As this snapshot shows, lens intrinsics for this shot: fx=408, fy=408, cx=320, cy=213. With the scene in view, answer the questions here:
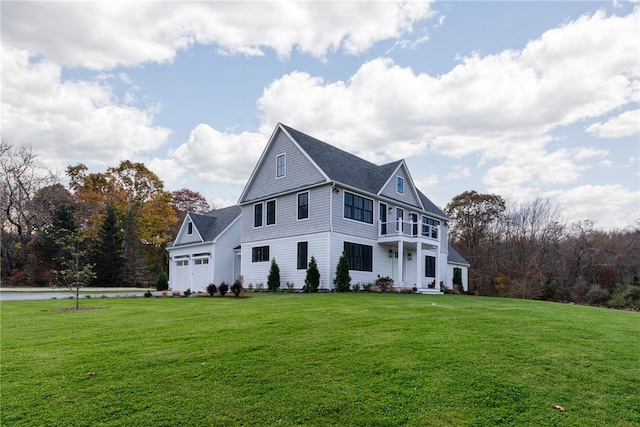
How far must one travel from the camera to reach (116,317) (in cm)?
1030

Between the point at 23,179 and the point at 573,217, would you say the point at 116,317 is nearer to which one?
the point at 23,179

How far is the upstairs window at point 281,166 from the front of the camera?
22984mm

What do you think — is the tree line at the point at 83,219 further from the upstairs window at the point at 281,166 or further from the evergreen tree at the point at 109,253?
the upstairs window at the point at 281,166

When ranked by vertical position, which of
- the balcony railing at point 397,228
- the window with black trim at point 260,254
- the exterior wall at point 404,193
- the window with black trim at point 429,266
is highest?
the exterior wall at point 404,193

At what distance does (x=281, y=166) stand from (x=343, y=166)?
3515 millimetres

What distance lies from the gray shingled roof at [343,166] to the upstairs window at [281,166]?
1.49 meters

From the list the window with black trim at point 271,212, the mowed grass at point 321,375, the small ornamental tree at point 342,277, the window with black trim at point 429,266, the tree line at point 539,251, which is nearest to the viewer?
the mowed grass at point 321,375

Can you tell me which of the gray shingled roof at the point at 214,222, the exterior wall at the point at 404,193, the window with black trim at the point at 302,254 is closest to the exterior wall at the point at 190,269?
the gray shingled roof at the point at 214,222

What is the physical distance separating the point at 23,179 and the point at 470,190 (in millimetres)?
42837

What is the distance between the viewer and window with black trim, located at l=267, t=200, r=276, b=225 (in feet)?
77.1

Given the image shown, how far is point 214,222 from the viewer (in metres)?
29.9

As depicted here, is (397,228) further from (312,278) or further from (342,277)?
(312,278)

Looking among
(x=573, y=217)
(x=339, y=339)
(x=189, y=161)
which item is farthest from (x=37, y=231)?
(x=573, y=217)

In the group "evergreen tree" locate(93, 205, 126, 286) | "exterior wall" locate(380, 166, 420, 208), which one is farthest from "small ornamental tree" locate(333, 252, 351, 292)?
"evergreen tree" locate(93, 205, 126, 286)
